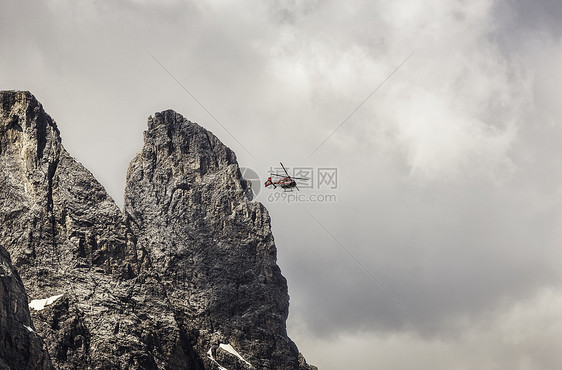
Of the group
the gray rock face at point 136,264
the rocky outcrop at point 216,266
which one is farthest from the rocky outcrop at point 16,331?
the rocky outcrop at point 216,266

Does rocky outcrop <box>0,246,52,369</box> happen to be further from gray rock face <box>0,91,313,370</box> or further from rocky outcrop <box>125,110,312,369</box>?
rocky outcrop <box>125,110,312,369</box>

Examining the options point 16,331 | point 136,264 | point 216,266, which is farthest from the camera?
point 216,266

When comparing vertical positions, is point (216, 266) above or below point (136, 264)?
above

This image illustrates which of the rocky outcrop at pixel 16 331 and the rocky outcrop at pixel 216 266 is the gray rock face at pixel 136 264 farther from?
the rocky outcrop at pixel 16 331

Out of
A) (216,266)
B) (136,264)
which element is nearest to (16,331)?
(136,264)

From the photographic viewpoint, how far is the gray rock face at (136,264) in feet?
528

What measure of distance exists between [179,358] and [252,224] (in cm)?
4313

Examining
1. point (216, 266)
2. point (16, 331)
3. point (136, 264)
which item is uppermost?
point (216, 266)

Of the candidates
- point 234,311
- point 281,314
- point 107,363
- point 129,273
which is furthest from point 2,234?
point 281,314

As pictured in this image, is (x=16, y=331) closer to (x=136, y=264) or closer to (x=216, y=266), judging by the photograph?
(x=136, y=264)

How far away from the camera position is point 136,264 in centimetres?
17675

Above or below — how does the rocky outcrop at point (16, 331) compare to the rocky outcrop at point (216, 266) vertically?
below

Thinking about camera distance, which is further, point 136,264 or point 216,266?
point 216,266

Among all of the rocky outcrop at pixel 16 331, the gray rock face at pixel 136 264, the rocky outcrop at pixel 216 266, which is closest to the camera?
the rocky outcrop at pixel 16 331
